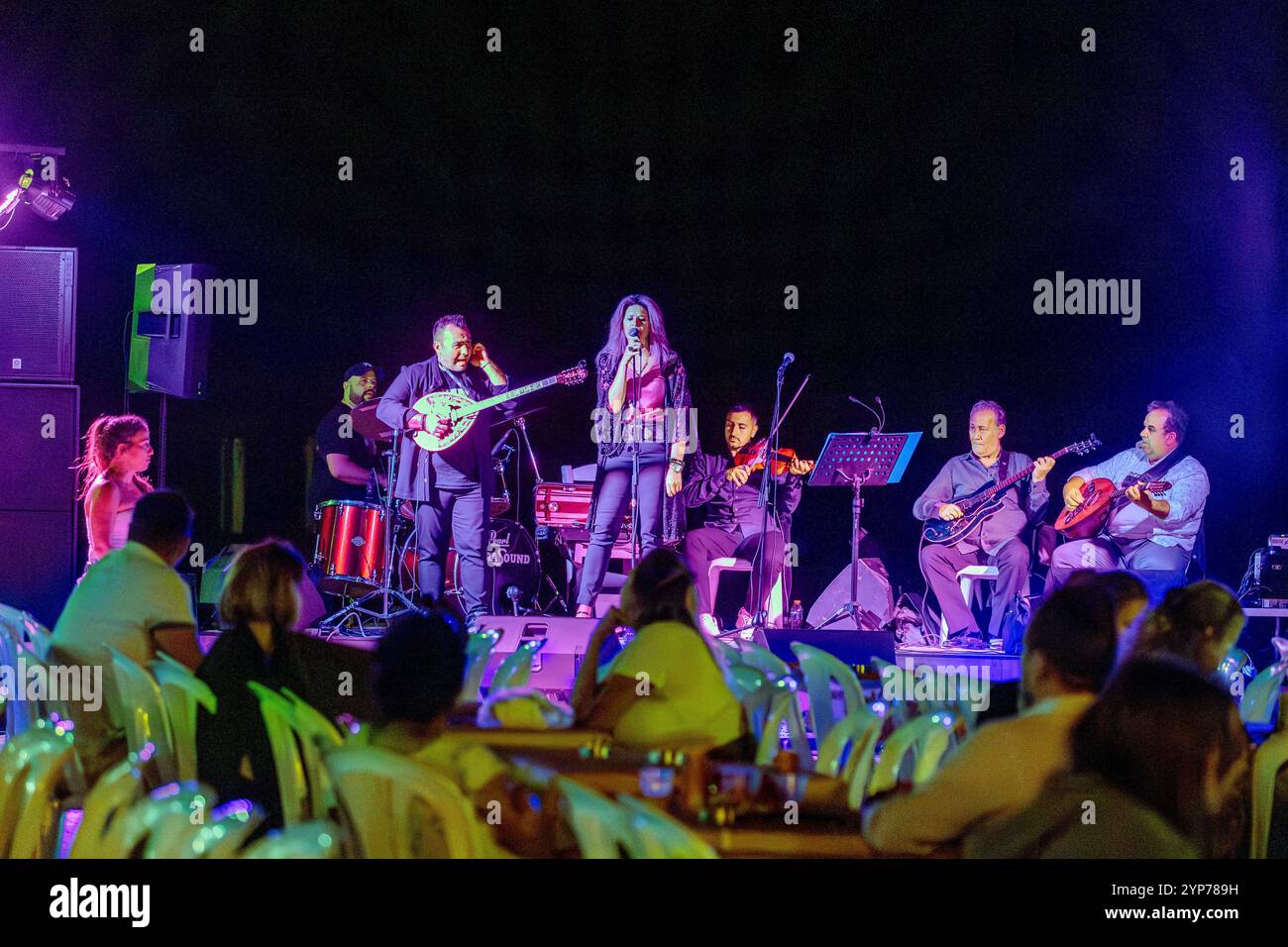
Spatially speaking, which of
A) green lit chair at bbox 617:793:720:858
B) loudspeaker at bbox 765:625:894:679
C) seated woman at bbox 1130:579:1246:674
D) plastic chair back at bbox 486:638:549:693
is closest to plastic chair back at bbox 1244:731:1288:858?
seated woman at bbox 1130:579:1246:674

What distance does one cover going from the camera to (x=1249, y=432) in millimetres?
7309

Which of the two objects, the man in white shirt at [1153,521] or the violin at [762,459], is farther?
the violin at [762,459]

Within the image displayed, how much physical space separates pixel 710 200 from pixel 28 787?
5520 mm

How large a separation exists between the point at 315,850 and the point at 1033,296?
621cm

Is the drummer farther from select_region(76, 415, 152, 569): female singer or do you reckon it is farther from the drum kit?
select_region(76, 415, 152, 569): female singer

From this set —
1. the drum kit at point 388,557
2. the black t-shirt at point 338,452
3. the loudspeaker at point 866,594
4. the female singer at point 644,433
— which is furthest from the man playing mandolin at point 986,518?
the black t-shirt at point 338,452

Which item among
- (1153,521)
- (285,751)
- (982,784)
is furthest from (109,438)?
(1153,521)

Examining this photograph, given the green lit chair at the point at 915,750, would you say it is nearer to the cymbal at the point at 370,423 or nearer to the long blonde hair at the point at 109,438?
the long blonde hair at the point at 109,438

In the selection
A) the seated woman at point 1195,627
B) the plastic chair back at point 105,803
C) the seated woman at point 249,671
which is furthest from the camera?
the seated woman at point 1195,627

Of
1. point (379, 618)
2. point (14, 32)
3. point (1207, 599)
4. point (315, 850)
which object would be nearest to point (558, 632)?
point (379, 618)

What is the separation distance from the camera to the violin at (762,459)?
6914mm

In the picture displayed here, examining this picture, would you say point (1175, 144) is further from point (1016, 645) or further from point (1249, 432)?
point (1016, 645)

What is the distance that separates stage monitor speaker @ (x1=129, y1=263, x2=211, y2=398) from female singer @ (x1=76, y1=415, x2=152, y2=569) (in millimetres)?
889

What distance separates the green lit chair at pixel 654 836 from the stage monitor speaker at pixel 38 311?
16.8 ft
